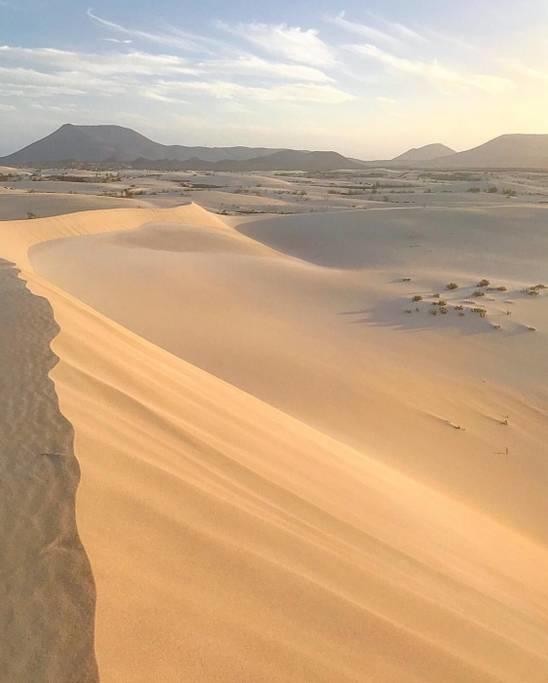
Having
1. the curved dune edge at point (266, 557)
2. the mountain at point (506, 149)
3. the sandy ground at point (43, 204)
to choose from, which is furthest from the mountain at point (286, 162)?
the curved dune edge at point (266, 557)

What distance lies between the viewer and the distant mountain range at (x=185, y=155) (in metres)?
Result: 102

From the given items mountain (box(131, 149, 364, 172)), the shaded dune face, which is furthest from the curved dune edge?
mountain (box(131, 149, 364, 172))

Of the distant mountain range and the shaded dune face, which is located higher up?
the distant mountain range

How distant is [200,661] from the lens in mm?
1969

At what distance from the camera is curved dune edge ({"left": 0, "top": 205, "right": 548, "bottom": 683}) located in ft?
6.91

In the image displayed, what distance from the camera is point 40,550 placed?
217cm

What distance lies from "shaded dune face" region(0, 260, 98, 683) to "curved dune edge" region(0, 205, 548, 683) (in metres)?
0.07

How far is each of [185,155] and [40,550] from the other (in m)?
152

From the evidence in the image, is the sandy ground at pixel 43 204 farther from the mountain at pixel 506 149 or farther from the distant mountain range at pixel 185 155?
the mountain at pixel 506 149

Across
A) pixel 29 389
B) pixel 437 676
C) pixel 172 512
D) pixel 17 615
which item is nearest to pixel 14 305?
pixel 29 389

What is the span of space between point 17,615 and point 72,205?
21166 millimetres

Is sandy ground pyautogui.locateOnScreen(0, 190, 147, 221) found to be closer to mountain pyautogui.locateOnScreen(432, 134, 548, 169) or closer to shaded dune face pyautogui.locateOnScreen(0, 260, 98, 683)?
shaded dune face pyautogui.locateOnScreen(0, 260, 98, 683)

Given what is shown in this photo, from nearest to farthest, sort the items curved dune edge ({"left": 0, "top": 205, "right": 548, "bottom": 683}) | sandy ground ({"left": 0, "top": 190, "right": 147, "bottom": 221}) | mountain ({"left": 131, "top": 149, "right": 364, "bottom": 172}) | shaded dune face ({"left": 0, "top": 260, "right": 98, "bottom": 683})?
shaded dune face ({"left": 0, "top": 260, "right": 98, "bottom": 683}) → curved dune edge ({"left": 0, "top": 205, "right": 548, "bottom": 683}) → sandy ground ({"left": 0, "top": 190, "right": 147, "bottom": 221}) → mountain ({"left": 131, "top": 149, "right": 364, "bottom": 172})

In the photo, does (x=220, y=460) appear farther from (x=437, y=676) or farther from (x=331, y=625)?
(x=437, y=676)
